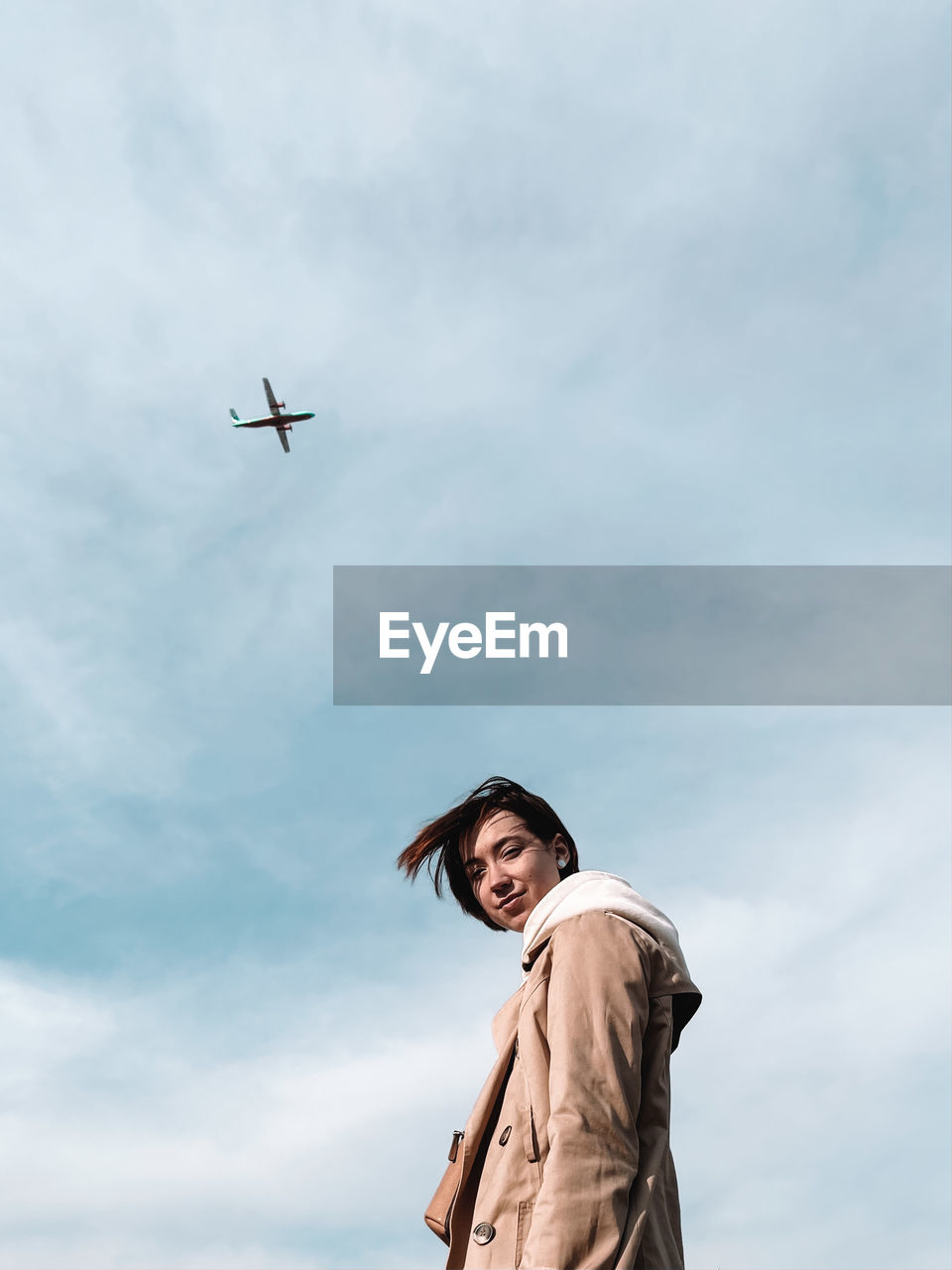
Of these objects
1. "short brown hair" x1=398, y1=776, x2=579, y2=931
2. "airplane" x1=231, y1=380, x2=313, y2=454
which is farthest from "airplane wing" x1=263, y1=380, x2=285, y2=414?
"short brown hair" x1=398, y1=776, x2=579, y2=931

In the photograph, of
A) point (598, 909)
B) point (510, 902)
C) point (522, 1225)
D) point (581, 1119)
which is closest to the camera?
point (581, 1119)

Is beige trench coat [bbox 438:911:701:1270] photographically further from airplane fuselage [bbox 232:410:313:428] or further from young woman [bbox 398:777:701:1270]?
airplane fuselage [bbox 232:410:313:428]

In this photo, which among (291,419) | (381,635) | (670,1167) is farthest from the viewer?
(291,419)

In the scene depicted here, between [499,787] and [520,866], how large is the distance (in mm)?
680

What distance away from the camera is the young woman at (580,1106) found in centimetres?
475

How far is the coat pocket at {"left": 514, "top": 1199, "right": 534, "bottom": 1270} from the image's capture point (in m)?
5.18

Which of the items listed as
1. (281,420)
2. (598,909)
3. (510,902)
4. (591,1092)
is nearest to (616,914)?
(598,909)

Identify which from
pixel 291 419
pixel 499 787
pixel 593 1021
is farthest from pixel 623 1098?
pixel 291 419

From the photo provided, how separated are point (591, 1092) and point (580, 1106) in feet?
0.27

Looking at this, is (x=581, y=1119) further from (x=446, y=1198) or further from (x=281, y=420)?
(x=281, y=420)

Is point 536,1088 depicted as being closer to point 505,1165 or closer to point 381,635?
point 505,1165

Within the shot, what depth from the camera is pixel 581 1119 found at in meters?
4.91

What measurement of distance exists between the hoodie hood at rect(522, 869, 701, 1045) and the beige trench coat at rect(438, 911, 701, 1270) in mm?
24

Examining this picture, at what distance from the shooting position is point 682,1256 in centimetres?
520
